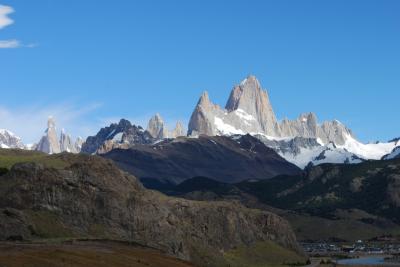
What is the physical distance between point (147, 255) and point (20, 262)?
51.2 m

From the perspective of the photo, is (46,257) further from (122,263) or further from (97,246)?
(97,246)

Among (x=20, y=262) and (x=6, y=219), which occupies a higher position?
(x=6, y=219)

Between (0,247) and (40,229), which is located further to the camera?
(40,229)

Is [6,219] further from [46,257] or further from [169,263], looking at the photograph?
[46,257]

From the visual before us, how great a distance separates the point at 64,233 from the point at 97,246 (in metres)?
34.2

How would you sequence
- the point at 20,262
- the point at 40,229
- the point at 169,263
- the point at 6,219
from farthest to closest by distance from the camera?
the point at 40,229, the point at 6,219, the point at 169,263, the point at 20,262

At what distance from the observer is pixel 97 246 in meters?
162

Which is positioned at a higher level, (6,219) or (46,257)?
(6,219)

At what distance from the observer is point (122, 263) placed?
454 feet

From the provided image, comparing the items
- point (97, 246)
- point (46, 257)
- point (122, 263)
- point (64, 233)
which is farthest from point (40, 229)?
point (46, 257)

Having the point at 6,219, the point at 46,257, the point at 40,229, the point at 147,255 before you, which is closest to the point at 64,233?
the point at 40,229

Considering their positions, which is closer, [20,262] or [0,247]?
[20,262]

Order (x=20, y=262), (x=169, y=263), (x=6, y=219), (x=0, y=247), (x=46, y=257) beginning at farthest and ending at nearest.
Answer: (x=6, y=219), (x=169, y=263), (x=0, y=247), (x=46, y=257), (x=20, y=262)

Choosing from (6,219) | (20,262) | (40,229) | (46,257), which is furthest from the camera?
(40,229)
